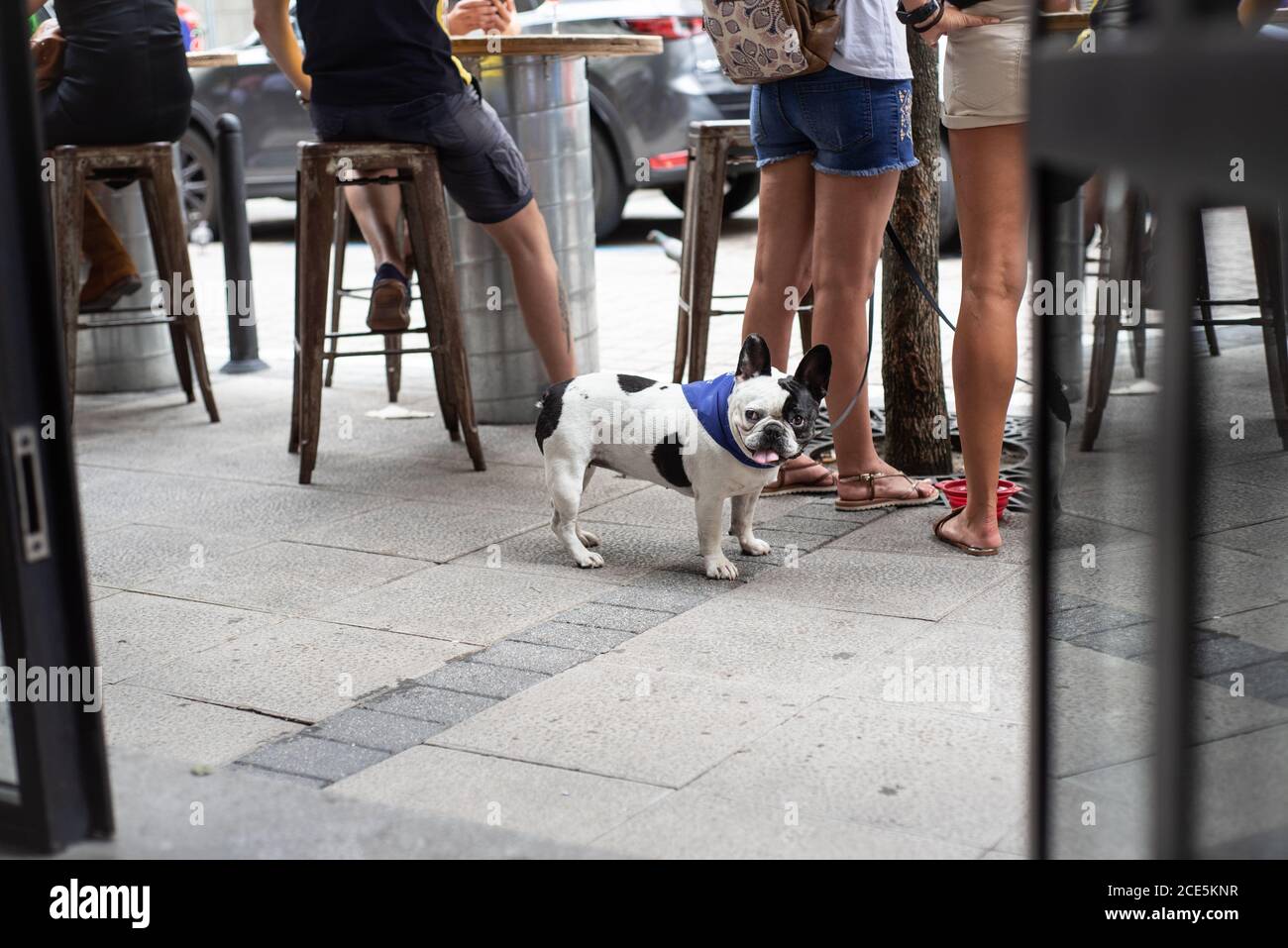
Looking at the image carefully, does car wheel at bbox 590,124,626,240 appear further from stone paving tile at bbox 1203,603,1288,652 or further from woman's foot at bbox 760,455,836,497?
stone paving tile at bbox 1203,603,1288,652

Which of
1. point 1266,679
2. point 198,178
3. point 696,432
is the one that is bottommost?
point 1266,679

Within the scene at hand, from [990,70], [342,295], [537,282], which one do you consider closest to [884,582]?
[990,70]

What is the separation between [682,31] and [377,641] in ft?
21.3

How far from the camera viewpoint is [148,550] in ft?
13.4

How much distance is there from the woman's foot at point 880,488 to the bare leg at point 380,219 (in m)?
1.92

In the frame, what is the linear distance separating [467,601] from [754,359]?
0.91 metres

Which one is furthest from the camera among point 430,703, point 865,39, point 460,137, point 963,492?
point 460,137

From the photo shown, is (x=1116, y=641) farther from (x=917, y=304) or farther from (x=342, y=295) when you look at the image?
(x=342, y=295)

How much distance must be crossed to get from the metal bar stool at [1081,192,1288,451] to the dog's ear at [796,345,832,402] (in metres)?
0.62

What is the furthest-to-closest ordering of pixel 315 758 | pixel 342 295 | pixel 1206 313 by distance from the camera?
pixel 342 295
pixel 315 758
pixel 1206 313

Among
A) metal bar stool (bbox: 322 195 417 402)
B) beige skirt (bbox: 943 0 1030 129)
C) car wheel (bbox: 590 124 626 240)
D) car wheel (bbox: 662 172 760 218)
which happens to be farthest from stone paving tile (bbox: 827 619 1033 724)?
car wheel (bbox: 662 172 760 218)

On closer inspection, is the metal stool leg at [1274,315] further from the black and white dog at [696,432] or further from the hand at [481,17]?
the hand at [481,17]

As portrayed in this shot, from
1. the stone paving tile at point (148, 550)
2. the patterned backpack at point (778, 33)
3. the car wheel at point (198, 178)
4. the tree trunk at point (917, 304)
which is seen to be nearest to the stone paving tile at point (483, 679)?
the stone paving tile at point (148, 550)

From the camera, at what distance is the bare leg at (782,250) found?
418 centimetres
